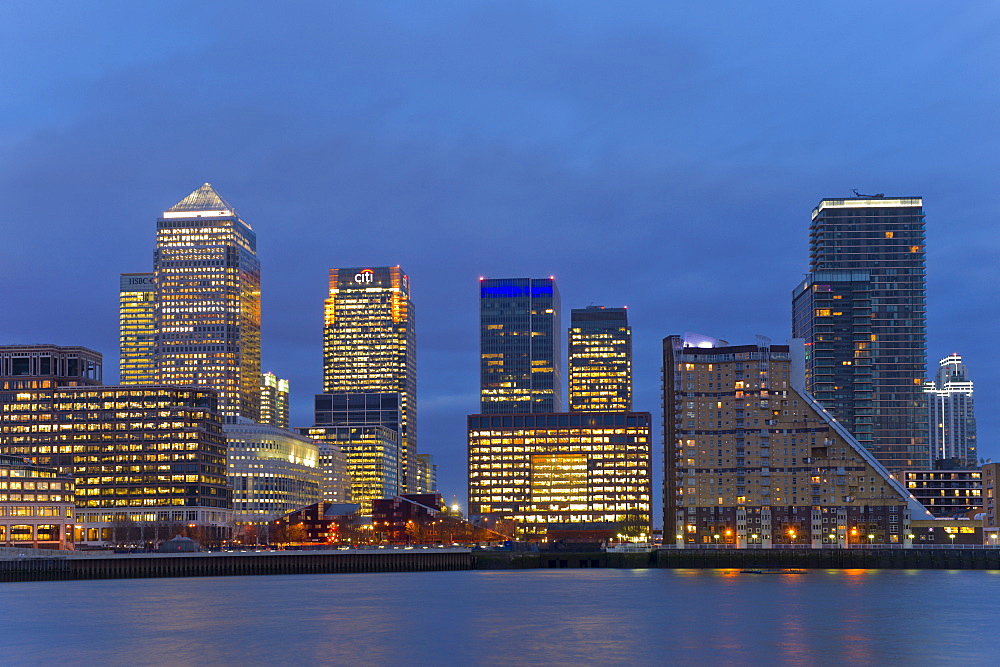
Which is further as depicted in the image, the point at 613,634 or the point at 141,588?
the point at 141,588

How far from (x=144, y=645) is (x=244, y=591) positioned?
71216 millimetres

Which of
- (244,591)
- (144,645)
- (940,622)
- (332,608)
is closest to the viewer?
(144,645)

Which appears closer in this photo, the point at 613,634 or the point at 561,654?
the point at 561,654

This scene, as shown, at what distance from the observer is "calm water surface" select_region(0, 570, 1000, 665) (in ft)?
325

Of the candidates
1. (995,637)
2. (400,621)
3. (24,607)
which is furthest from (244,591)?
(995,637)

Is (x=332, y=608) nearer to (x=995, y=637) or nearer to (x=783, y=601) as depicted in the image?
(x=783, y=601)

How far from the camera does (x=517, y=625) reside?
12125cm

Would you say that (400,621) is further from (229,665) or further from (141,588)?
(141,588)

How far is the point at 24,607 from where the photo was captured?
14938cm

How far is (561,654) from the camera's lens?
9962 cm

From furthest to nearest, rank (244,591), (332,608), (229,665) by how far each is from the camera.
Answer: (244,591) → (332,608) → (229,665)

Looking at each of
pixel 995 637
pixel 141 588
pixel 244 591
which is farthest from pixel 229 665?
pixel 141 588

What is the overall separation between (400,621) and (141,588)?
243ft

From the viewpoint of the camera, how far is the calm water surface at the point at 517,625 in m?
98.9
